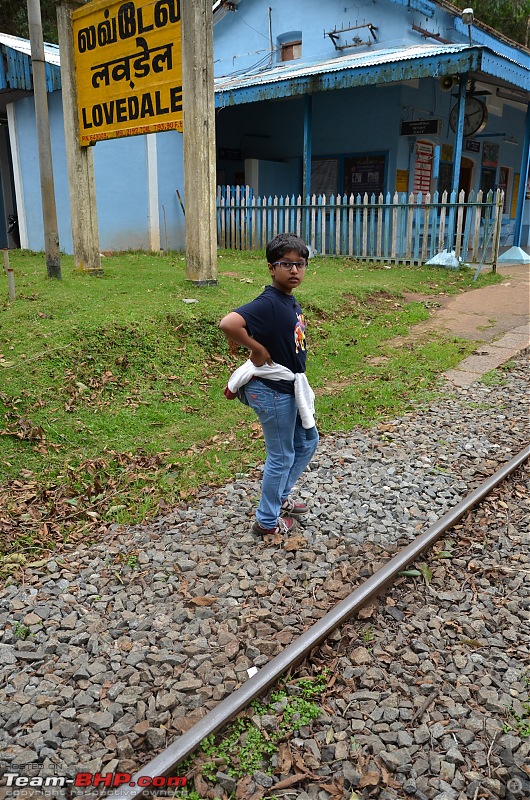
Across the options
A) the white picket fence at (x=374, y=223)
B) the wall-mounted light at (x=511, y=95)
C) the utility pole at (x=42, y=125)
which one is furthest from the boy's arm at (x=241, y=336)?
the wall-mounted light at (x=511, y=95)

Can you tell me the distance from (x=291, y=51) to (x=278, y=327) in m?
19.3

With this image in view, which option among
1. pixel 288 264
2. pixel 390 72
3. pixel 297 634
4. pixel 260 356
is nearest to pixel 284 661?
pixel 297 634

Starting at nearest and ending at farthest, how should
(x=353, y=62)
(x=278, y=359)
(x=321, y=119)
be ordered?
(x=278, y=359) < (x=353, y=62) < (x=321, y=119)

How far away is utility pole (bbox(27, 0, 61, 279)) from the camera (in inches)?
339

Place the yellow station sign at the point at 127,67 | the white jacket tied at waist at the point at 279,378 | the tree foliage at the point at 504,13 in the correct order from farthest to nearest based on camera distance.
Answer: the tree foliage at the point at 504,13, the yellow station sign at the point at 127,67, the white jacket tied at waist at the point at 279,378

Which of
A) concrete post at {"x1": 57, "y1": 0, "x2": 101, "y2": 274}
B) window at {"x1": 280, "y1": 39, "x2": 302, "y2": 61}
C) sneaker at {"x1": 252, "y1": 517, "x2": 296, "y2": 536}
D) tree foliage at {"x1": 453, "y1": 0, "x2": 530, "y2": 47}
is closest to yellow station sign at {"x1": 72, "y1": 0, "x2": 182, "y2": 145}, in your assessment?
concrete post at {"x1": 57, "y1": 0, "x2": 101, "y2": 274}

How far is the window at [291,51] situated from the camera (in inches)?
776

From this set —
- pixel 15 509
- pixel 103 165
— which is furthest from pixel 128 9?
pixel 15 509

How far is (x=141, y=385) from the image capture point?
6.50m

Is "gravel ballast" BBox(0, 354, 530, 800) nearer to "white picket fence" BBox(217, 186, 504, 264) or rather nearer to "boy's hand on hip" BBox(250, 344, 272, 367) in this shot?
"boy's hand on hip" BBox(250, 344, 272, 367)

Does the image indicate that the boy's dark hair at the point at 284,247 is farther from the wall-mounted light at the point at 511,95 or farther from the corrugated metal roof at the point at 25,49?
the wall-mounted light at the point at 511,95

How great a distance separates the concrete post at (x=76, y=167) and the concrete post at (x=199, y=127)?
6.87ft

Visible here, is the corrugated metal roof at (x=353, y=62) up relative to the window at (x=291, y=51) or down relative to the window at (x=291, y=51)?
down

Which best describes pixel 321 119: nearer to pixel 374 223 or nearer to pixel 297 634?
pixel 374 223
